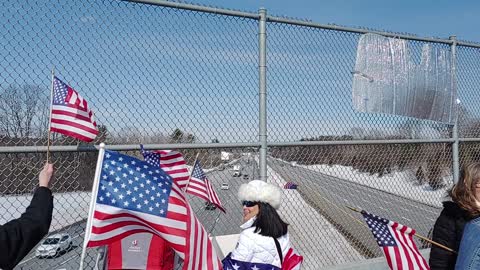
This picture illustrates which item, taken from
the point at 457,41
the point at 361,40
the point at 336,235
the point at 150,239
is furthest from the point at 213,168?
the point at 336,235

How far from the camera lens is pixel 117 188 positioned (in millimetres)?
2656

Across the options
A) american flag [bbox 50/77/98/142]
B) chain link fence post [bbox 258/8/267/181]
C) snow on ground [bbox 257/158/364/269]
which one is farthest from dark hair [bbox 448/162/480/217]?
american flag [bbox 50/77/98/142]

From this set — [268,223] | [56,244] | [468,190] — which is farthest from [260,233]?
[56,244]

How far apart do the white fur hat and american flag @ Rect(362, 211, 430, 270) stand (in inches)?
28.4

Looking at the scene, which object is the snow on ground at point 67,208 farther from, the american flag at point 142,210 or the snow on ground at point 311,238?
the snow on ground at point 311,238

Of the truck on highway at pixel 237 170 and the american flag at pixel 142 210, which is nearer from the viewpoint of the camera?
the american flag at pixel 142 210

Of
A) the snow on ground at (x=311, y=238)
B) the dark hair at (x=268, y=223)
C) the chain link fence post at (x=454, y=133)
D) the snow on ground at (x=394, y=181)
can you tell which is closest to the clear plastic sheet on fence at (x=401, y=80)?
the chain link fence post at (x=454, y=133)

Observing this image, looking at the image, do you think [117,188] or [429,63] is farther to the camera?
[429,63]

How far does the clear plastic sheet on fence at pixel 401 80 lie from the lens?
5.01m

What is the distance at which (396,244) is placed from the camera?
3.48 meters

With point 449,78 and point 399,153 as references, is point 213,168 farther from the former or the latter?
point 449,78

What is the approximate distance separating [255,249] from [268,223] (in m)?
0.24

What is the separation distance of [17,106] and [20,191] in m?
0.64

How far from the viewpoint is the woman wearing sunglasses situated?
3.50m
